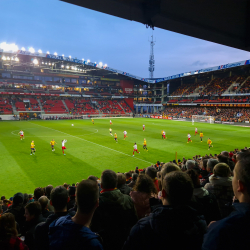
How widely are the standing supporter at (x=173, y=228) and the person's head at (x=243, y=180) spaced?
461 millimetres

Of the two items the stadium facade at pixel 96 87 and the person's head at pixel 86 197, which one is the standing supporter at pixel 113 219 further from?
the stadium facade at pixel 96 87

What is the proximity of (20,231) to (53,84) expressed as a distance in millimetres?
82309

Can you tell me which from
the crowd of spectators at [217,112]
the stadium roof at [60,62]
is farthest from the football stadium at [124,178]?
the stadium roof at [60,62]

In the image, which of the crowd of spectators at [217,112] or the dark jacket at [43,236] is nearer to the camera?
the dark jacket at [43,236]

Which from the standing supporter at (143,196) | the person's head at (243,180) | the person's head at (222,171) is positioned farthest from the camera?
the person's head at (222,171)

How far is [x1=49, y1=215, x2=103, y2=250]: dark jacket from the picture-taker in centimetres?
210

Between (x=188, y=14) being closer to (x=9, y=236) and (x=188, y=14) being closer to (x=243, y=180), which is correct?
(x=243, y=180)

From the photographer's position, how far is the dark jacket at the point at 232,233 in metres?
1.52

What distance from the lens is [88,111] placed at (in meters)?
75.5

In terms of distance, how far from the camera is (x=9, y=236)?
3.00 metres

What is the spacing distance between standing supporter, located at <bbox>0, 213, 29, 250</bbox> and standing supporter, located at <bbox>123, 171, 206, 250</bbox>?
196 cm

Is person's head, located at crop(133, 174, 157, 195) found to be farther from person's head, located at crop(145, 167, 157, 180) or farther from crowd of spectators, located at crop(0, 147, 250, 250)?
person's head, located at crop(145, 167, 157, 180)

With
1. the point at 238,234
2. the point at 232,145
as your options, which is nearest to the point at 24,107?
the point at 232,145

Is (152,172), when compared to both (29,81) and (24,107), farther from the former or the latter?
(29,81)
